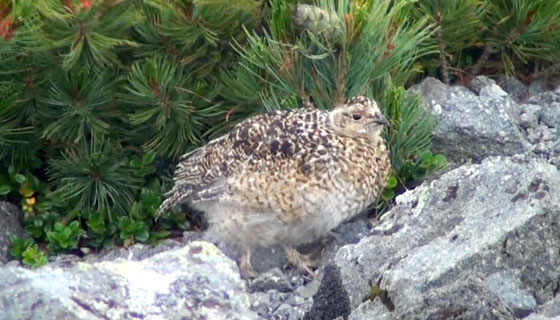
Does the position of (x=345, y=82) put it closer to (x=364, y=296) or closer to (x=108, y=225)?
(x=108, y=225)

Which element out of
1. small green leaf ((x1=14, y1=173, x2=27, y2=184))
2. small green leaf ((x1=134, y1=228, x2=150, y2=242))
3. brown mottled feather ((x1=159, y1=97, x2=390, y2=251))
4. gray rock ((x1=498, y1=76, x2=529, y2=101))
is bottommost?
small green leaf ((x1=134, y1=228, x2=150, y2=242))

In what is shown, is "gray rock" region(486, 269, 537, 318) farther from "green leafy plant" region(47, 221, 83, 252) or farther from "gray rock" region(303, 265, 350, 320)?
"green leafy plant" region(47, 221, 83, 252)

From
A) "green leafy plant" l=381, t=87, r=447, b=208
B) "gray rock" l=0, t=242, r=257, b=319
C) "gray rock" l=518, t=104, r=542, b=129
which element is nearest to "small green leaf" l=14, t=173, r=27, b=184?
"green leafy plant" l=381, t=87, r=447, b=208

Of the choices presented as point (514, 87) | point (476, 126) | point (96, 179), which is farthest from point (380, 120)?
point (514, 87)

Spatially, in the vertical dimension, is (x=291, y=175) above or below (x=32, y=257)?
above

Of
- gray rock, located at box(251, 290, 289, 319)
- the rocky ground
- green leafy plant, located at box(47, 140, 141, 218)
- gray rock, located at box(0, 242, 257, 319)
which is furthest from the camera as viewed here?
green leafy plant, located at box(47, 140, 141, 218)

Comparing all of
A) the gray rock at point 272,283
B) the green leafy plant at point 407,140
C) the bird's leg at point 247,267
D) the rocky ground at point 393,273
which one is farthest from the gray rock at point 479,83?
the gray rock at point 272,283

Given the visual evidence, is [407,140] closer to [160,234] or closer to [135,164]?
[160,234]
